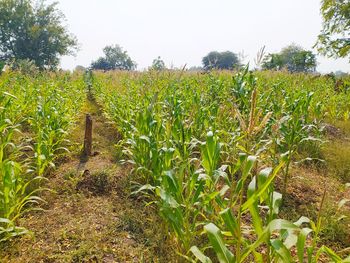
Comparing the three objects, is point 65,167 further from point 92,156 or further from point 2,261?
point 2,261

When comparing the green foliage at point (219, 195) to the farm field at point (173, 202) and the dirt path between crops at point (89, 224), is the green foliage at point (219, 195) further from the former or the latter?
the dirt path between crops at point (89, 224)

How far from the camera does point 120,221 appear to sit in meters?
2.52

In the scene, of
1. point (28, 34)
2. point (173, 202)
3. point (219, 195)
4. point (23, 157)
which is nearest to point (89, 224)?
point (173, 202)

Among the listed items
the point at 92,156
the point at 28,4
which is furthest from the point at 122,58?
the point at 92,156

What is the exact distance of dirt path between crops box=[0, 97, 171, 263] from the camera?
208cm

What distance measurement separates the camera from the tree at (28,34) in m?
32.6

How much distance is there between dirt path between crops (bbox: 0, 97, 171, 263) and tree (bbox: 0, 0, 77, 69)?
32692 millimetres

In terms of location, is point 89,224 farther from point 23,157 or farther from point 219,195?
point 23,157

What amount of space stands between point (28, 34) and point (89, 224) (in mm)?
36405

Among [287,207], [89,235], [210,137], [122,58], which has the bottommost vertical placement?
[287,207]

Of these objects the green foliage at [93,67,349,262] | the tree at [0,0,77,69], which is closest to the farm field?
the green foliage at [93,67,349,262]

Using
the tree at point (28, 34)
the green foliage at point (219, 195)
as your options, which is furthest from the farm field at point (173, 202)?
the tree at point (28, 34)

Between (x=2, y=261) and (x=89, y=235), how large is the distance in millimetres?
604

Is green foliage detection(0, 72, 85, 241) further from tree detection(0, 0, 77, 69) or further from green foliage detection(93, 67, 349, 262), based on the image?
tree detection(0, 0, 77, 69)
